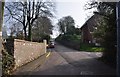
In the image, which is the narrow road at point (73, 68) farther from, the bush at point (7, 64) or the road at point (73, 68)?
the bush at point (7, 64)

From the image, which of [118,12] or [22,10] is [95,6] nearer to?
[118,12]

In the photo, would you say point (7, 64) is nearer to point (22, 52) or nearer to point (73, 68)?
point (73, 68)

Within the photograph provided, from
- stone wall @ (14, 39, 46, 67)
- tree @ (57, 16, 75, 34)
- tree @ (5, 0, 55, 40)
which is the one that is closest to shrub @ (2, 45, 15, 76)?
stone wall @ (14, 39, 46, 67)

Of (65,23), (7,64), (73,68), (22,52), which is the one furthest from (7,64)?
(65,23)

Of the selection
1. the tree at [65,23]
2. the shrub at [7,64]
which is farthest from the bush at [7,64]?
the tree at [65,23]

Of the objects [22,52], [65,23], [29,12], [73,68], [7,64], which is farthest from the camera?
[65,23]

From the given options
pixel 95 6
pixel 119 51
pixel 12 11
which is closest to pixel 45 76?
pixel 119 51

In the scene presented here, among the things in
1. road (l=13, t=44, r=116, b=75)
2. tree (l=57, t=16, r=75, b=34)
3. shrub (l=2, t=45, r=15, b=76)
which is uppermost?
tree (l=57, t=16, r=75, b=34)

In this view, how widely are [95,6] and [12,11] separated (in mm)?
22026

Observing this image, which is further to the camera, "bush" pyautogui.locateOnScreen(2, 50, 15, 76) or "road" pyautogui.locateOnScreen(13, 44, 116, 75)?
"road" pyautogui.locateOnScreen(13, 44, 116, 75)

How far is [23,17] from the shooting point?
4572 cm

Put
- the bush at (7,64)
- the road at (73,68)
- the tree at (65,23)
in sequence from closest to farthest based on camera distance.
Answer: the bush at (7,64) < the road at (73,68) < the tree at (65,23)

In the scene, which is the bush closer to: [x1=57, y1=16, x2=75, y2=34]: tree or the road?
the road

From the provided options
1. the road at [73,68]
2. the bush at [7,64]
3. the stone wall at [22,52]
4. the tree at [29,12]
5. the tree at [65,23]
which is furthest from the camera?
the tree at [65,23]
